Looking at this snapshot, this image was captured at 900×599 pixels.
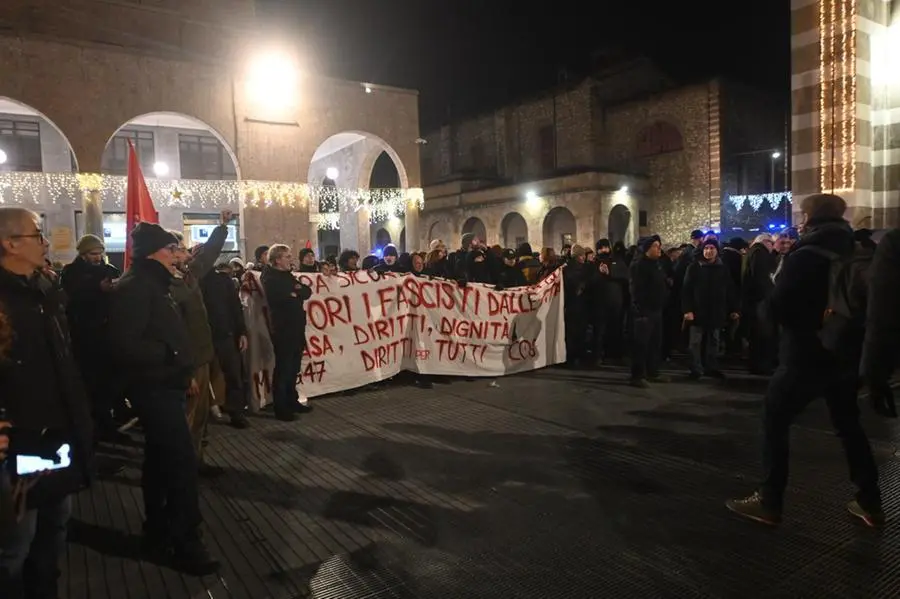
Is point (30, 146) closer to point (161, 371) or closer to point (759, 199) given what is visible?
point (161, 371)

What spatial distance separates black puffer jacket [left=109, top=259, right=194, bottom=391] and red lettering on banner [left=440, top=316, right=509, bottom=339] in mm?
5380

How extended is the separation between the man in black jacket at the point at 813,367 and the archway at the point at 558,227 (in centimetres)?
3200

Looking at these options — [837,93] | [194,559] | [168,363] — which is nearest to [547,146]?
[837,93]

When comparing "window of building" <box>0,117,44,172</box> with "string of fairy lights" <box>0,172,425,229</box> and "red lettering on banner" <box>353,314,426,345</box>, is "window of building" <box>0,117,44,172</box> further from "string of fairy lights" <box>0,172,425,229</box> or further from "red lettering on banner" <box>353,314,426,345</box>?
"red lettering on banner" <box>353,314,426,345</box>

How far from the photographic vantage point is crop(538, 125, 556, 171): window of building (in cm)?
4012

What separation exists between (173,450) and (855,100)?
12.4m

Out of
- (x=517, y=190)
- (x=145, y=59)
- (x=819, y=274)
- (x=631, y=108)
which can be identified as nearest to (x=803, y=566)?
(x=819, y=274)

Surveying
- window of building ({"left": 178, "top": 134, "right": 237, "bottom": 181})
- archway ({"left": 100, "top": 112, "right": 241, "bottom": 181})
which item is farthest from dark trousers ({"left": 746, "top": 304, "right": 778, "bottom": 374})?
window of building ({"left": 178, "top": 134, "right": 237, "bottom": 181})

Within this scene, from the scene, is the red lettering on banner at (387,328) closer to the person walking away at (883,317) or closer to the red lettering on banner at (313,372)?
the red lettering on banner at (313,372)

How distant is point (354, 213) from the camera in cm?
2336

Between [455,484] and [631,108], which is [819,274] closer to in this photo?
[455,484]

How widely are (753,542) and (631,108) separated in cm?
3600

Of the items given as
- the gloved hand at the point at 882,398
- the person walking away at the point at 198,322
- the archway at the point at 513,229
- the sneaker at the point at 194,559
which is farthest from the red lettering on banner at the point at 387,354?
the archway at the point at 513,229

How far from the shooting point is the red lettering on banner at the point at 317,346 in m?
8.03
